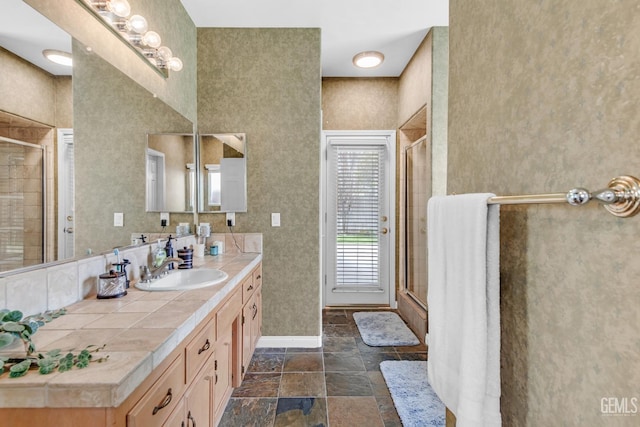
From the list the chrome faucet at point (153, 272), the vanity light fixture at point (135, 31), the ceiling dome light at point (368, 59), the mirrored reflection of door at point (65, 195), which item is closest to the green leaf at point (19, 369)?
the mirrored reflection of door at point (65, 195)

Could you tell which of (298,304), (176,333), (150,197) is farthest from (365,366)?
(150,197)

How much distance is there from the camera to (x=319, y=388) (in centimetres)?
220

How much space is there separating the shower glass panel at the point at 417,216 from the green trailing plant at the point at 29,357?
267 centimetres

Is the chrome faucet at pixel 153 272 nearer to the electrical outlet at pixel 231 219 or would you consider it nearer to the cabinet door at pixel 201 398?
the cabinet door at pixel 201 398

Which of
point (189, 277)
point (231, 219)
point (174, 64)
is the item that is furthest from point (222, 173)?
point (189, 277)

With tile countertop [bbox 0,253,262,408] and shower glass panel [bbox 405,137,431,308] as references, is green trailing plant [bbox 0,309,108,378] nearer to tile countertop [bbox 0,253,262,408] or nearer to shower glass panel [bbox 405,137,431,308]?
tile countertop [bbox 0,253,262,408]

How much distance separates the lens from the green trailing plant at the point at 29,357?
2.51 ft

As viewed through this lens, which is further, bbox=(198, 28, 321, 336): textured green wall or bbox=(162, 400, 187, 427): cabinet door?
bbox=(198, 28, 321, 336): textured green wall

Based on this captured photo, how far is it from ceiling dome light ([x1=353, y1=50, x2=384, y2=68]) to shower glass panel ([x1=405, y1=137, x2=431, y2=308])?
3.12 ft

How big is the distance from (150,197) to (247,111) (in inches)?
45.8

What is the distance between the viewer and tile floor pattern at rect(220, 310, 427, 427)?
6.22 feet

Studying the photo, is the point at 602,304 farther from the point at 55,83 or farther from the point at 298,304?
the point at 298,304

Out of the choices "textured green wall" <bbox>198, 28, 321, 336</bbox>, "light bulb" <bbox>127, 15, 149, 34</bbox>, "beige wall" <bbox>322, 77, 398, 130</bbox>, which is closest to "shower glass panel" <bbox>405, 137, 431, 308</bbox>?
"beige wall" <bbox>322, 77, 398, 130</bbox>

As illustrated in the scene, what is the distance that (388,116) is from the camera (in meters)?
3.76
